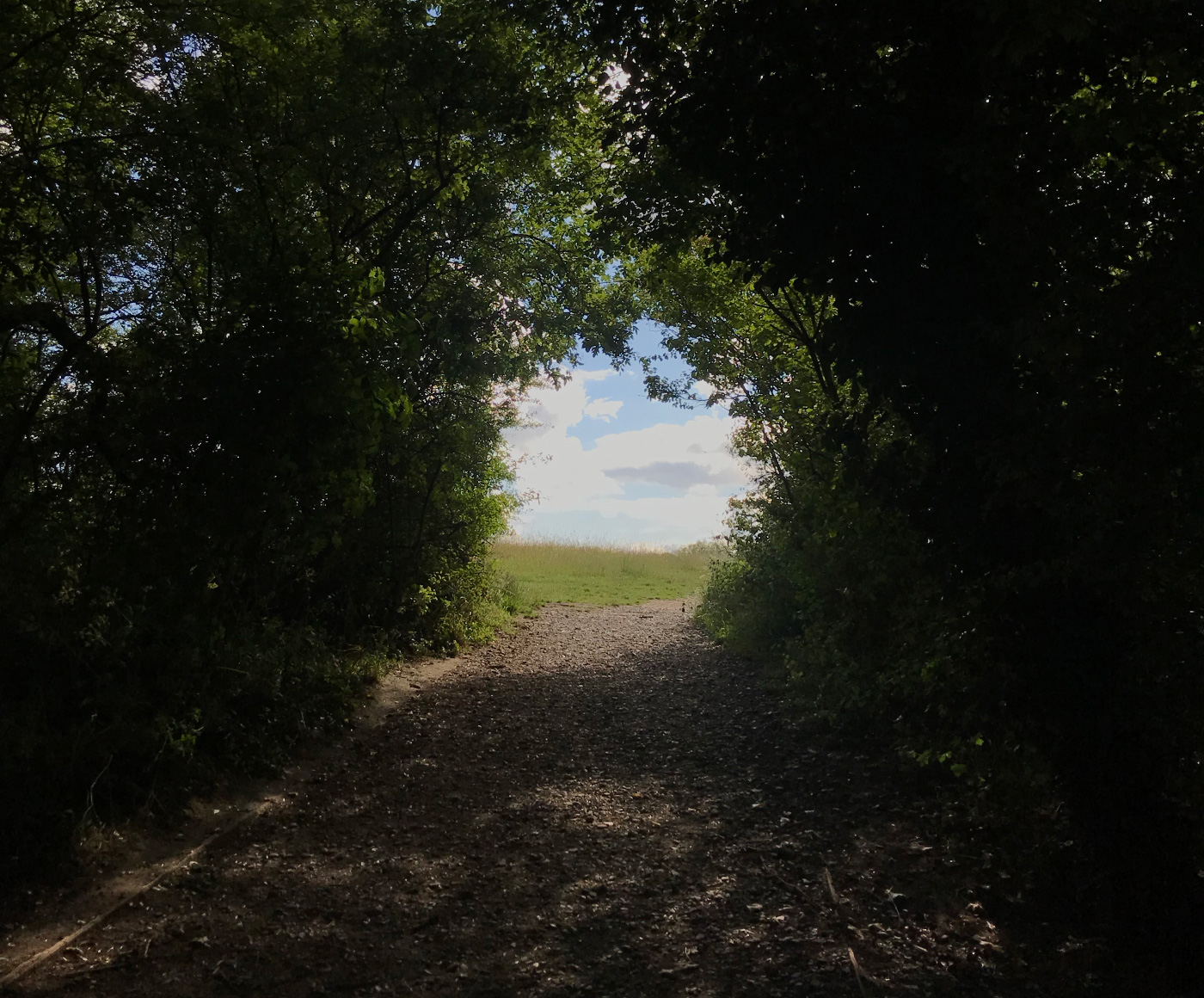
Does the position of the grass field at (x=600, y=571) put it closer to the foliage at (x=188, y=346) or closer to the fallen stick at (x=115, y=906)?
the foliage at (x=188, y=346)

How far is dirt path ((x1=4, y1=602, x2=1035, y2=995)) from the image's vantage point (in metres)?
4.49

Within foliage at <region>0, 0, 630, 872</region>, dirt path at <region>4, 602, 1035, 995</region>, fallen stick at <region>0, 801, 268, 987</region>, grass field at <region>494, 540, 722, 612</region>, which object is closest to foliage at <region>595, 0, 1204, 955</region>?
dirt path at <region>4, 602, 1035, 995</region>

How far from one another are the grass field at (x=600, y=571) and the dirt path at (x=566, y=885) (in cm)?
1305

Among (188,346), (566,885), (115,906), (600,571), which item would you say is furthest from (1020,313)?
(600,571)

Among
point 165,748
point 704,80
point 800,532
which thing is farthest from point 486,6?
point 165,748

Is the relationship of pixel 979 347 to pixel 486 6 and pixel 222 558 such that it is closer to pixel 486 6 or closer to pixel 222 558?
pixel 222 558

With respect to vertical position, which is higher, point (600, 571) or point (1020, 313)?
point (1020, 313)

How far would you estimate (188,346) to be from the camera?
6.27m

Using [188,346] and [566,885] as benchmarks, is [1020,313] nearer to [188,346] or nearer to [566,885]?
[566,885]

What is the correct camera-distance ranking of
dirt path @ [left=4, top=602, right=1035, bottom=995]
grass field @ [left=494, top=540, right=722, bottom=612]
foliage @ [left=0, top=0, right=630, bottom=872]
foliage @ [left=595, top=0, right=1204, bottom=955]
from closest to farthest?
foliage @ [left=595, top=0, right=1204, bottom=955], dirt path @ [left=4, top=602, right=1035, bottom=995], foliage @ [left=0, top=0, right=630, bottom=872], grass field @ [left=494, top=540, right=722, bottom=612]

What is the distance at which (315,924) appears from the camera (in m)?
4.98

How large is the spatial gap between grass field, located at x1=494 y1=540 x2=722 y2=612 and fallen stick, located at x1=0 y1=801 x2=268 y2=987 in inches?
578

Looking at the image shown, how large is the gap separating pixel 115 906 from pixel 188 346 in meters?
3.90

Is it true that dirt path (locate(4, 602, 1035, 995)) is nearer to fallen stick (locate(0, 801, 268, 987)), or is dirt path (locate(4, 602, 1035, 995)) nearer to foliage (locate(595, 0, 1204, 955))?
fallen stick (locate(0, 801, 268, 987))
